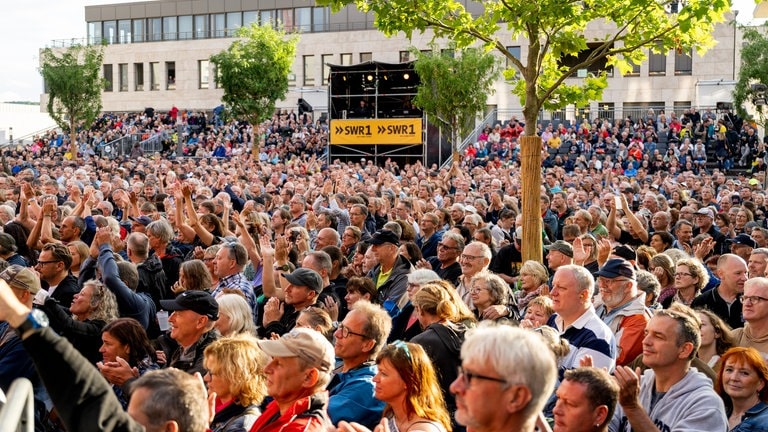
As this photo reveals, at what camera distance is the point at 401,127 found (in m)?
32.2

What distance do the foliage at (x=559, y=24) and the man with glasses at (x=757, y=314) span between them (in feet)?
10.1

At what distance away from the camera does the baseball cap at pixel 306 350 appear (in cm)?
452

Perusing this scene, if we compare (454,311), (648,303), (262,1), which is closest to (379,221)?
(648,303)

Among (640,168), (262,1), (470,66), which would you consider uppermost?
(262,1)

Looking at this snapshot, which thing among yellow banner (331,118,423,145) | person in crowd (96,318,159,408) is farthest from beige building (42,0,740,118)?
person in crowd (96,318,159,408)

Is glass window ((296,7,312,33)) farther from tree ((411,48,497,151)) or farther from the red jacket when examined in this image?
the red jacket

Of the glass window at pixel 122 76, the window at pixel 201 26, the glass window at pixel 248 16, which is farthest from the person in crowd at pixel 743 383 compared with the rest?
the glass window at pixel 122 76

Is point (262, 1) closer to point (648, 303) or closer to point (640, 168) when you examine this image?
point (640, 168)

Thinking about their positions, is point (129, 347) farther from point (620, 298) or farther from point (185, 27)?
point (185, 27)

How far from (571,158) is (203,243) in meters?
23.4

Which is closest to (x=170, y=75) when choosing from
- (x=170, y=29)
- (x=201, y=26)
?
(x=170, y=29)

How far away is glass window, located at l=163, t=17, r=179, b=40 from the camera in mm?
58281

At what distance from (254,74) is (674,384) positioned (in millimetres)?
34288

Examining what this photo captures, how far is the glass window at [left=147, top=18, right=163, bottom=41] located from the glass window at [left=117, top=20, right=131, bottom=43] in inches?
67.4
